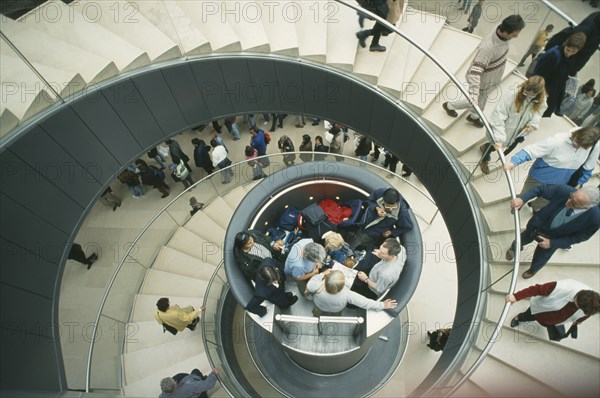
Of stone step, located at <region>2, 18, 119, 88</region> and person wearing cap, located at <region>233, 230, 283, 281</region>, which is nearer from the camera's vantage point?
person wearing cap, located at <region>233, 230, 283, 281</region>

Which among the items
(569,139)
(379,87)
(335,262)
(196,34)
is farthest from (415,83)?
(196,34)

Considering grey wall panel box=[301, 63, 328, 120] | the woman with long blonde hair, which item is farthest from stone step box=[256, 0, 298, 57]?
the woman with long blonde hair

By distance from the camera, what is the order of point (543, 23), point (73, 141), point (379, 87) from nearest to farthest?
point (543, 23), point (73, 141), point (379, 87)

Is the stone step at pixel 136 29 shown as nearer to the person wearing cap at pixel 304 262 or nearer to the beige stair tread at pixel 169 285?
the beige stair tread at pixel 169 285

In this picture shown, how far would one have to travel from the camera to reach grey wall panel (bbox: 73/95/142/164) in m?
7.07

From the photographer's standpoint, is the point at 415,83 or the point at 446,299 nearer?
the point at 415,83

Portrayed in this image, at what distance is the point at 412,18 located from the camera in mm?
7871

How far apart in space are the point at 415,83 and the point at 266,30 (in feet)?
10.6

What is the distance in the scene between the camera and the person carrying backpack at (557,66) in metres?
5.33

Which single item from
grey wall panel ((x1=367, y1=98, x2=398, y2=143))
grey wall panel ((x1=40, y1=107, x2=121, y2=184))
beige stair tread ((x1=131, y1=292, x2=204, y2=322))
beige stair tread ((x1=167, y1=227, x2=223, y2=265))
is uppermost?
grey wall panel ((x1=367, y1=98, x2=398, y2=143))

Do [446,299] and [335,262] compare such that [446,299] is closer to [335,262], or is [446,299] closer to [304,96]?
[335,262]

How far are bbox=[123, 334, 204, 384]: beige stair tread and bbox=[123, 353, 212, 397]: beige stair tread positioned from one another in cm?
7

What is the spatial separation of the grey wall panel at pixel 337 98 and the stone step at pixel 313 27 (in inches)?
21.2

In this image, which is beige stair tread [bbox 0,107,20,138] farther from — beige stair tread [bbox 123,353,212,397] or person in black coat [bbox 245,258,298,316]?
beige stair tread [bbox 123,353,212,397]
